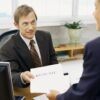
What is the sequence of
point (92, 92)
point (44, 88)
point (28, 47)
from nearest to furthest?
point (92, 92) < point (44, 88) < point (28, 47)

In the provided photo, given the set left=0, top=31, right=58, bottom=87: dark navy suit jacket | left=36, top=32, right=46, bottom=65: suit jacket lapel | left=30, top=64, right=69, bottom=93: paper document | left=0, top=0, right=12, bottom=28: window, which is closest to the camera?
left=30, top=64, right=69, bottom=93: paper document

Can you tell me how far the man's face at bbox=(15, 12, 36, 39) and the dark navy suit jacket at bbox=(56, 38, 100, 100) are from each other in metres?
0.93

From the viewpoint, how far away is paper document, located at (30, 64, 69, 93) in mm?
1646

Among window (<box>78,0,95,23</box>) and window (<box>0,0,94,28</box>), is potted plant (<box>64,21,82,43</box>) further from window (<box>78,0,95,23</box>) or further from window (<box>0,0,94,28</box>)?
window (<box>78,0,95,23</box>)

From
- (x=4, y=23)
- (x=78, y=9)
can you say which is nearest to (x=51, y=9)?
(x=78, y=9)

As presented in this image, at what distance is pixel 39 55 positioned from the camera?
2.23 meters

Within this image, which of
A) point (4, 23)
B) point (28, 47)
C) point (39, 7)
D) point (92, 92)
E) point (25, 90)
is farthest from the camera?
point (39, 7)

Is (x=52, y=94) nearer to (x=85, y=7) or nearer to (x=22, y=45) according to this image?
(x=22, y=45)

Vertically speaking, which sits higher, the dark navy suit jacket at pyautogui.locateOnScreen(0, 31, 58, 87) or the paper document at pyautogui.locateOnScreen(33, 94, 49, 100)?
the dark navy suit jacket at pyautogui.locateOnScreen(0, 31, 58, 87)

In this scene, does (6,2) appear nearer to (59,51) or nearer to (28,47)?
(59,51)

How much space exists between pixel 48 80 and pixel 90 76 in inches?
19.2

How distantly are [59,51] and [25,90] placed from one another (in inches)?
67.9

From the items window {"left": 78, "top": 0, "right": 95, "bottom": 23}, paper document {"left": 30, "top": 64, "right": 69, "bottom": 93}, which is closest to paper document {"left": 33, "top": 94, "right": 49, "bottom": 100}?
paper document {"left": 30, "top": 64, "right": 69, "bottom": 93}

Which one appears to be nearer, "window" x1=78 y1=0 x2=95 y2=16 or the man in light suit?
the man in light suit
